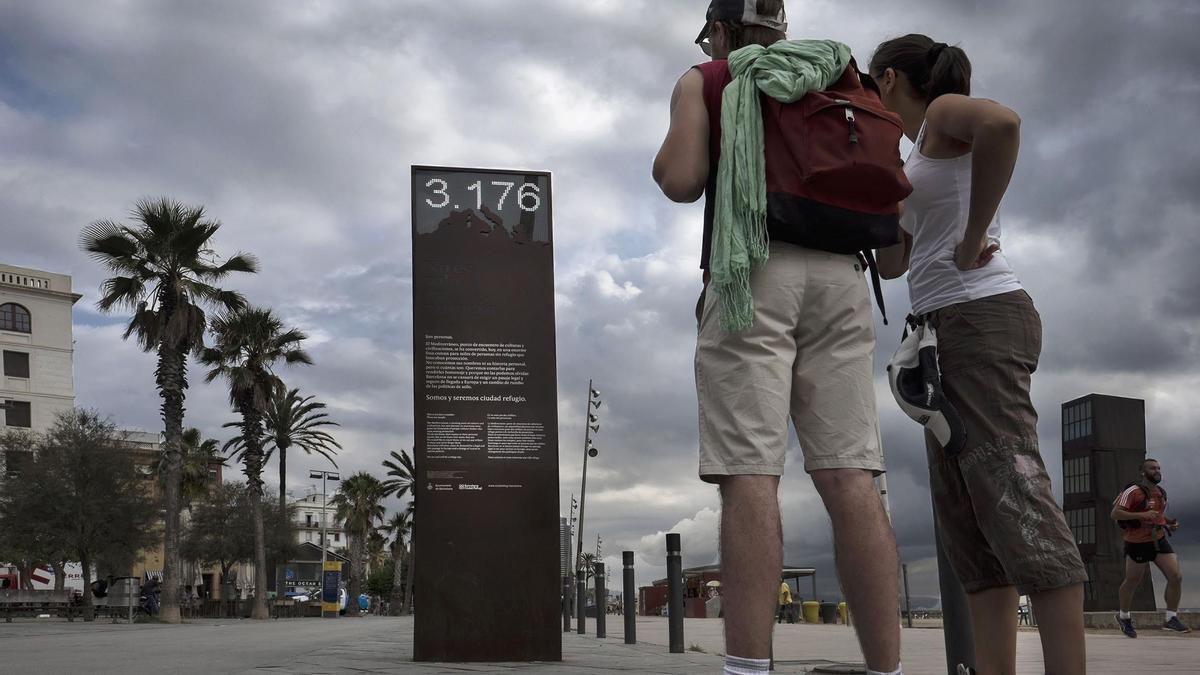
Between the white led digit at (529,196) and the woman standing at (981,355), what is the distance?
4321 mm

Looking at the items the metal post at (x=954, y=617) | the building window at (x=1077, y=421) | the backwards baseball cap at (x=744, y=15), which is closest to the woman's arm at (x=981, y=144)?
the backwards baseball cap at (x=744, y=15)

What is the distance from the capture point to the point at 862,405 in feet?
9.09

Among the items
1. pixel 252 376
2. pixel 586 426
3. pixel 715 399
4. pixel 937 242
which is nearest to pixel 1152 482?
pixel 937 242

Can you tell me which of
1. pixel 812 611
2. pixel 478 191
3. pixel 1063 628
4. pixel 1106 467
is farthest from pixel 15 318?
pixel 1063 628

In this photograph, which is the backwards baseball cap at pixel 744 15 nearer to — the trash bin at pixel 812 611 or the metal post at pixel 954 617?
the metal post at pixel 954 617

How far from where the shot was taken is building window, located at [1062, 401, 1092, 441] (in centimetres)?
1689

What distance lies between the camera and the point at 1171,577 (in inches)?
402

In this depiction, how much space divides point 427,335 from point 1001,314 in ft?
15.2

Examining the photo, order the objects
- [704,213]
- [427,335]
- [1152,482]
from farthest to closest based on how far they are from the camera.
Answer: [1152,482]
[427,335]
[704,213]

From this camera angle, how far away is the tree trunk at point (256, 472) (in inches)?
1531

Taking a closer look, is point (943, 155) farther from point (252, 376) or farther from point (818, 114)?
point (252, 376)

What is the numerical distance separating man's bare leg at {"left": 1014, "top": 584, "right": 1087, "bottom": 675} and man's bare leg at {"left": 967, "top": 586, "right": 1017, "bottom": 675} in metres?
0.20

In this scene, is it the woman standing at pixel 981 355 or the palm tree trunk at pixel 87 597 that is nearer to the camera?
the woman standing at pixel 981 355

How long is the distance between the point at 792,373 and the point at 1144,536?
28.4 feet
